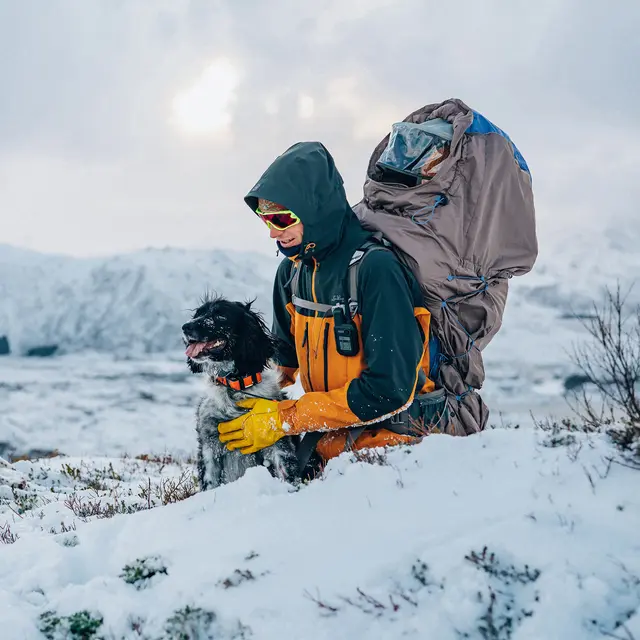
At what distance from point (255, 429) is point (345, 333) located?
1052 millimetres

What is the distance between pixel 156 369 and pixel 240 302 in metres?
64.1

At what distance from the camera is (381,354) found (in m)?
4.12

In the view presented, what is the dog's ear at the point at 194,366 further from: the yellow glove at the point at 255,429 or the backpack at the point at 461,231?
the backpack at the point at 461,231

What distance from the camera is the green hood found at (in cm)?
419

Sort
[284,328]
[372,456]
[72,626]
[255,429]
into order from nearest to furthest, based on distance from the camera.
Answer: [72,626] < [372,456] < [255,429] < [284,328]

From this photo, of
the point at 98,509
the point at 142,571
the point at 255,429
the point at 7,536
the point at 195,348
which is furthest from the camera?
the point at 98,509

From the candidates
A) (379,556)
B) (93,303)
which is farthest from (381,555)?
(93,303)

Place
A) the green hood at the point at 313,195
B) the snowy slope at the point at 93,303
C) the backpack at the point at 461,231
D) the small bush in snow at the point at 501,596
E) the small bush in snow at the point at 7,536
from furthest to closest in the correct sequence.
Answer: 1. the snowy slope at the point at 93,303
2. the backpack at the point at 461,231
3. the green hood at the point at 313,195
4. the small bush in snow at the point at 7,536
5. the small bush in snow at the point at 501,596

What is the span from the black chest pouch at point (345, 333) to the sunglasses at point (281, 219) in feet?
2.30

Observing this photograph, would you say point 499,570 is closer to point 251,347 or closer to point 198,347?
point 251,347

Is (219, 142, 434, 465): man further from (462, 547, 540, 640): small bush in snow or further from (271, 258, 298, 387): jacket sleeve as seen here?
(462, 547, 540, 640): small bush in snow

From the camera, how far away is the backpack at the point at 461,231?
14.4 feet

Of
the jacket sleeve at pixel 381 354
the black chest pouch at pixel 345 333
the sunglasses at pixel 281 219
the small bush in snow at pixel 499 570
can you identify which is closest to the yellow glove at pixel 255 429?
Answer: the jacket sleeve at pixel 381 354

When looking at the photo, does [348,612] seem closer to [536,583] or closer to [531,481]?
[536,583]
